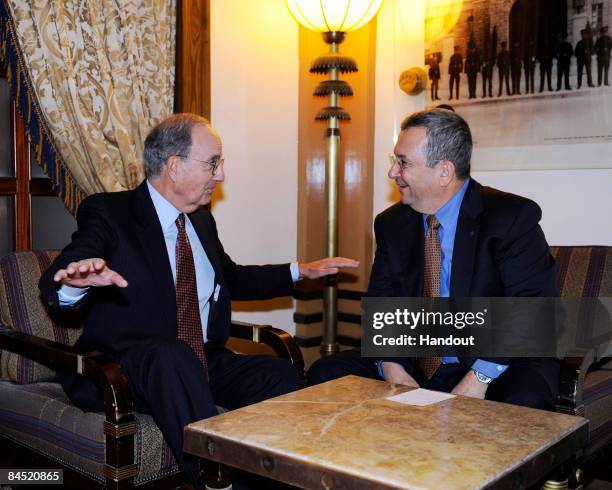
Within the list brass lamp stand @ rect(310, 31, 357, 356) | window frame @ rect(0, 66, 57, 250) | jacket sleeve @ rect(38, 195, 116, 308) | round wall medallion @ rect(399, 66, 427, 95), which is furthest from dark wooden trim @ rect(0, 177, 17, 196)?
round wall medallion @ rect(399, 66, 427, 95)

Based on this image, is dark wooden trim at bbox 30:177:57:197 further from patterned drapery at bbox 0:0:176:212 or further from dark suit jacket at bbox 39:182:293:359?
dark suit jacket at bbox 39:182:293:359

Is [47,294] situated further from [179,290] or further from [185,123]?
[185,123]

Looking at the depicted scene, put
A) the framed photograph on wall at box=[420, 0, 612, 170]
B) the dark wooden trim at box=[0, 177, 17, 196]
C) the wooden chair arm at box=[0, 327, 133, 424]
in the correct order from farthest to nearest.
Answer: the framed photograph on wall at box=[420, 0, 612, 170] < the dark wooden trim at box=[0, 177, 17, 196] < the wooden chair arm at box=[0, 327, 133, 424]

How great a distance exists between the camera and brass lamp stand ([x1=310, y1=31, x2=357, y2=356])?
3682 mm

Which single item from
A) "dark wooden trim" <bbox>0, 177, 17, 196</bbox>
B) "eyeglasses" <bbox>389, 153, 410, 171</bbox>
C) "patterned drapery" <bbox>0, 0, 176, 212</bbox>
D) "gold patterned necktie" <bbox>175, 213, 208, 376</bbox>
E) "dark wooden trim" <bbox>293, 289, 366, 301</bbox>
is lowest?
"dark wooden trim" <bbox>293, 289, 366, 301</bbox>

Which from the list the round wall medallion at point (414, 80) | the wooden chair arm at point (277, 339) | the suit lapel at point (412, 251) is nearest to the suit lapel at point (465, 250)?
the suit lapel at point (412, 251)

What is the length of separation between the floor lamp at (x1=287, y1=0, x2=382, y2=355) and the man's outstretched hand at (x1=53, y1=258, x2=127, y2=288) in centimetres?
186

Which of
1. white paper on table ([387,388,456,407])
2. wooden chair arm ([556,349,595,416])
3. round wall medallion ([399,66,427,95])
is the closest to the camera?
white paper on table ([387,388,456,407])

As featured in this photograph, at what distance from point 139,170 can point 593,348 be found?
2069 millimetres

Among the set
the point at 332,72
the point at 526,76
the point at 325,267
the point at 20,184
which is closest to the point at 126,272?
the point at 325,267

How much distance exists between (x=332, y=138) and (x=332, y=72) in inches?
13.6

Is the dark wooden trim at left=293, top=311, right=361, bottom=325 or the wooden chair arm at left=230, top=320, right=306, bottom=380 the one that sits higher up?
the wooden chair arm at left=230, top=320, right=306, bottom=380

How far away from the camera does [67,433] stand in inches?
88.7

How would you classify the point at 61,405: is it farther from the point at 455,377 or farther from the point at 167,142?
the point at 455,377
